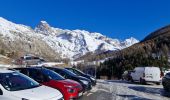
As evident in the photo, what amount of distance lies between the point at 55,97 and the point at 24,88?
0.91 m

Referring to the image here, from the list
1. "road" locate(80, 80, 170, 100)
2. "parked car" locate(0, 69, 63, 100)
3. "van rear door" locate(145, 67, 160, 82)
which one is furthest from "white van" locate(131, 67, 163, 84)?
"parked car" locate(0, 69, 63, 100)

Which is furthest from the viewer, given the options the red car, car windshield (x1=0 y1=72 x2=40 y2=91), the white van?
the white van

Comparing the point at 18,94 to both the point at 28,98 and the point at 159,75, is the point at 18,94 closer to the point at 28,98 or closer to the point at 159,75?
the point at 28,98

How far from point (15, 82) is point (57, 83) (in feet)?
12.8

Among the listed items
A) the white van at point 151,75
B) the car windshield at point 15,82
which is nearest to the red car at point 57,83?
the car windshield at point 15,82

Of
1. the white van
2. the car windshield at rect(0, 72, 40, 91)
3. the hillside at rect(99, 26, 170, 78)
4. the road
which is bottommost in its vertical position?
the road

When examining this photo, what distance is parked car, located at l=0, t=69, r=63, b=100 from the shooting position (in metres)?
8.65

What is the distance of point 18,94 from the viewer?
28.5ft

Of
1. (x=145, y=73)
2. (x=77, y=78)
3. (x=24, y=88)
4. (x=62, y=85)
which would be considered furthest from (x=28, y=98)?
(x=145, y=73)

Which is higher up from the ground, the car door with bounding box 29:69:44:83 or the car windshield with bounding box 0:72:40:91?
the car door with bounding box 29:69:44:83

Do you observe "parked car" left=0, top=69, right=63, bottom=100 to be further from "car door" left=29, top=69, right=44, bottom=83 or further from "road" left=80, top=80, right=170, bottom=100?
"road" left=80, top=80, right=170, bottom=100

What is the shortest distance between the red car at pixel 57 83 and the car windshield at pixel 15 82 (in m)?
2.71

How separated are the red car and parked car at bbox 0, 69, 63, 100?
2784mm

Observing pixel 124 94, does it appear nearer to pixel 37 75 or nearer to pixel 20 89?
pixel 37 75
